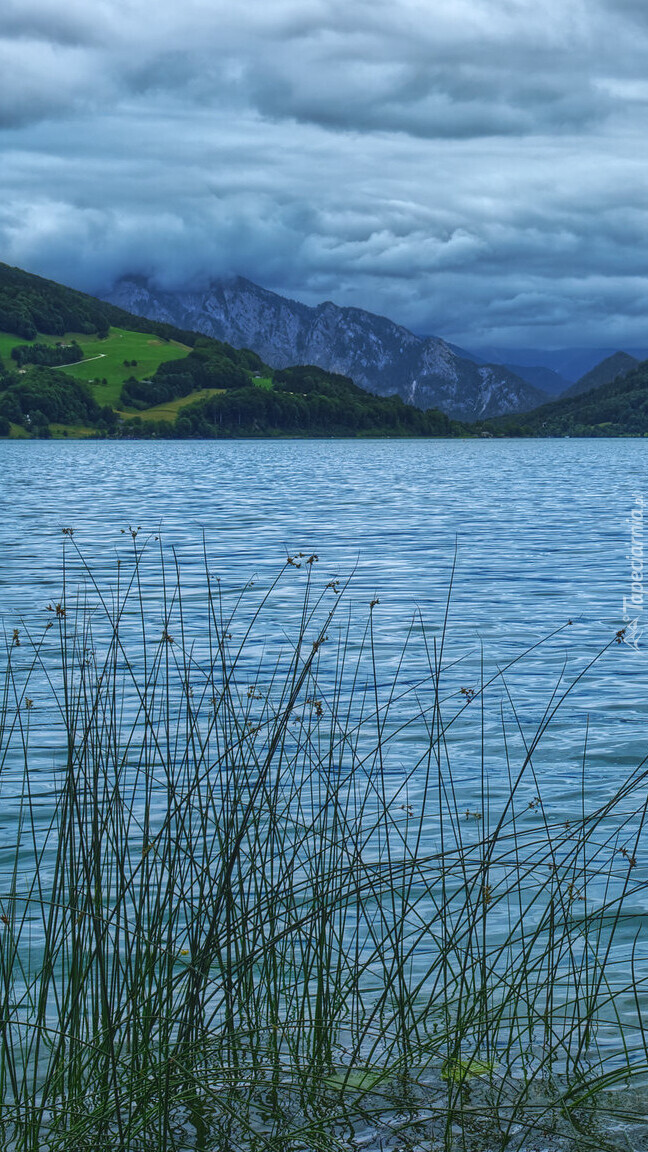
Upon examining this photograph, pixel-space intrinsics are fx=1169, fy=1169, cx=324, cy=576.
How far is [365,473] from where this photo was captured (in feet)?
229

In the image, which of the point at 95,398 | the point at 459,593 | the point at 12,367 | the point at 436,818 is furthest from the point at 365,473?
the point at 12,367

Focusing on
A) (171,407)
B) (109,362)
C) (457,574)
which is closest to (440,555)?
(457,574)

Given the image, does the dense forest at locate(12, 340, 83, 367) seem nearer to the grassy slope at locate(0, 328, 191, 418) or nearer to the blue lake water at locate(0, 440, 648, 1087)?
the grassy slope at locate(0, 328, 191, 418)

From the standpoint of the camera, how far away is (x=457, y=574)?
2108cm

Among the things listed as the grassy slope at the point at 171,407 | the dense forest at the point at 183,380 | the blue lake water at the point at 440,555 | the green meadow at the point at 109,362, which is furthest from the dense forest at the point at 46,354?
the blue lake water at the point at 440,555

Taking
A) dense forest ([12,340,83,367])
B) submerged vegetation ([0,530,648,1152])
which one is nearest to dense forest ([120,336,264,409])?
dense forest ([12,340,83,367])

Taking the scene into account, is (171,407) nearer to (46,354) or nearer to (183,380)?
(183,380)

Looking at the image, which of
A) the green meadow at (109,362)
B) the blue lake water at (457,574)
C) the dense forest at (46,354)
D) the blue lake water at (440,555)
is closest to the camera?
the blue lake water at (457,574)

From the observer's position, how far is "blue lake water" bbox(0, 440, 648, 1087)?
9.26 meters

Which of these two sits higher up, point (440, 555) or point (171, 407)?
point (171, 407)

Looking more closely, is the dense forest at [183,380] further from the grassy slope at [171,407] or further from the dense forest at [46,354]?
the dense forest at [46,354]

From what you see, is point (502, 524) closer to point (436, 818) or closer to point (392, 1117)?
point (436, 818)

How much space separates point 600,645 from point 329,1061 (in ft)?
32.6

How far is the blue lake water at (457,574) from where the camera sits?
364 inches
